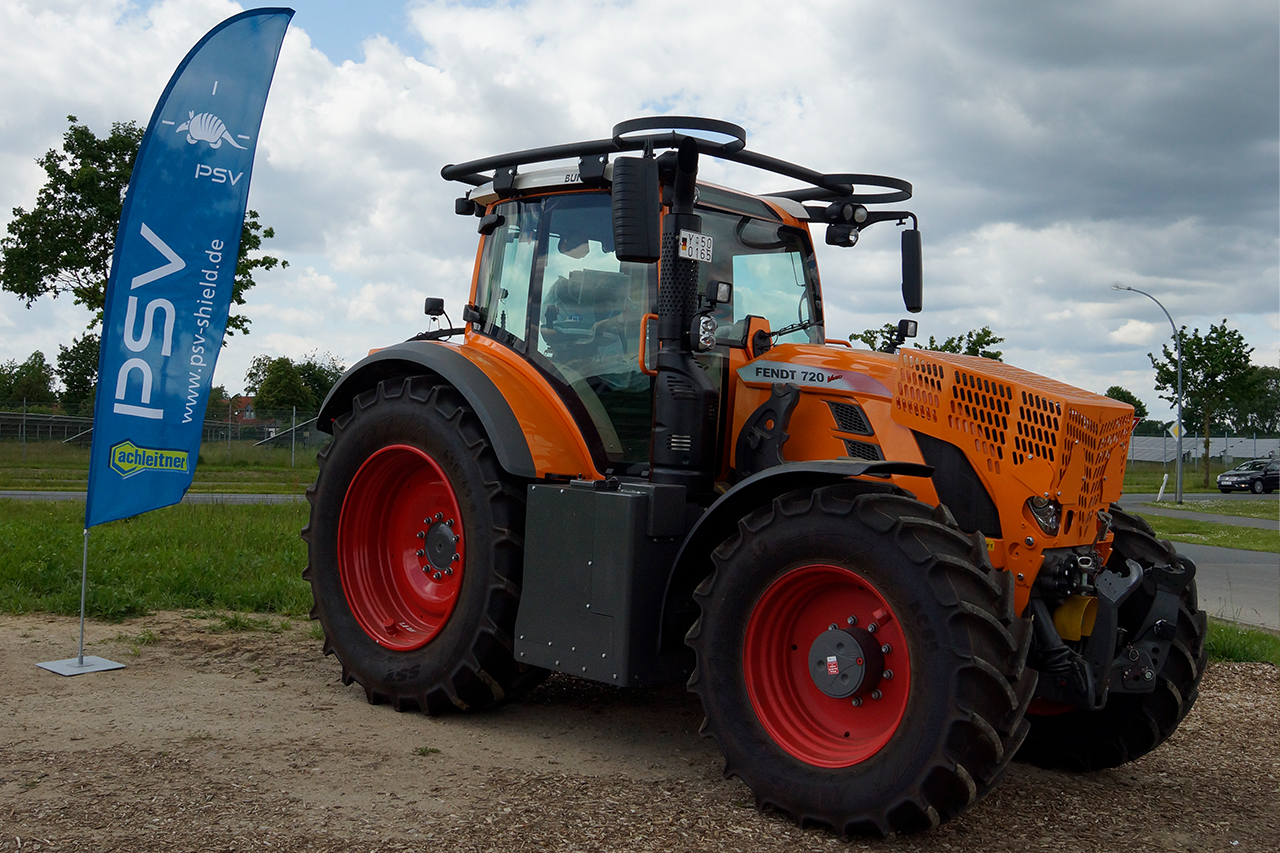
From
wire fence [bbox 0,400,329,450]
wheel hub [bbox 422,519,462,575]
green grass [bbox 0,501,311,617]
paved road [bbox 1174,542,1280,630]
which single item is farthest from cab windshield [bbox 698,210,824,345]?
wire fence [bbox 0,400,329,450]

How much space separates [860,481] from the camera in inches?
165

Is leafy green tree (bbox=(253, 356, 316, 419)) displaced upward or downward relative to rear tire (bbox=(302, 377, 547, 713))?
upward

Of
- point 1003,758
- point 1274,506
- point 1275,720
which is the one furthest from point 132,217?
point 1274,506

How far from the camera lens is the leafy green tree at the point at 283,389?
54.8m

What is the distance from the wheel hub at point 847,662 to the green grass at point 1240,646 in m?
4.76

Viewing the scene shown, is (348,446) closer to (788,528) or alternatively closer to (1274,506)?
(788,528)

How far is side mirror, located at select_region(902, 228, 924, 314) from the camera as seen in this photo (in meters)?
5.78

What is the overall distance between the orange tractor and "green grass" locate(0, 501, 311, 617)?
245 cm

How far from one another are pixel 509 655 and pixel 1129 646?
2.74 metres

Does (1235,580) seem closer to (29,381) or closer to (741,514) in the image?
(741,514)

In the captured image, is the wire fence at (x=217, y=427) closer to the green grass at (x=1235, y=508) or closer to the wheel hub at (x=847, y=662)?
the green grass at (x=1235, y=508)

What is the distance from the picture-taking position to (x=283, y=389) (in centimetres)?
5512

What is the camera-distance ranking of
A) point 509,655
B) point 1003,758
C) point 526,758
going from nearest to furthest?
point 1003,758 < point 526,758 < point 509,655

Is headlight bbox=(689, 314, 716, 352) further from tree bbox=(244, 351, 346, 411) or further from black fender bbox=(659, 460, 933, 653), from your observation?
tree bbox=(244, 351, 346, 411)
